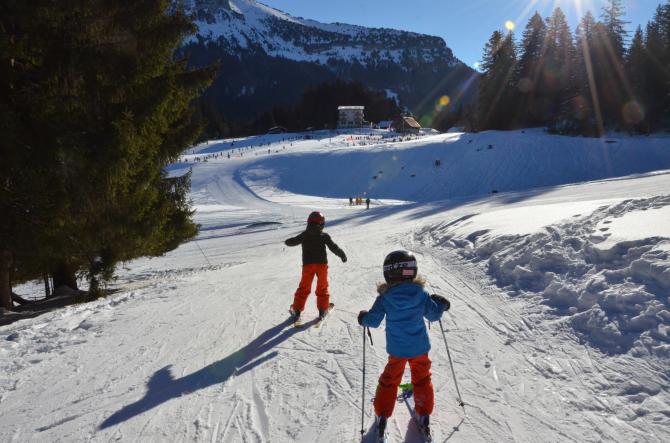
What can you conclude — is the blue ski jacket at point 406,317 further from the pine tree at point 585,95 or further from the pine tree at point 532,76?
the pine tree at point 532,76

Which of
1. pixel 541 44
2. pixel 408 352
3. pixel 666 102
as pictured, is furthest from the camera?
pixel 541 44

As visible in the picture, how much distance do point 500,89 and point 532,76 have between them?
13.2 ft

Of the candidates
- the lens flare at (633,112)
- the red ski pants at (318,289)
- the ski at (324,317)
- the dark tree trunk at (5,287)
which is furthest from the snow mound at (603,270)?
the lens flare at (633,112)

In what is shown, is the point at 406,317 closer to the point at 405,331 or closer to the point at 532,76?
the point at 405,331

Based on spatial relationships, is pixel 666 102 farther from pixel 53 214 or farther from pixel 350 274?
pixel 53 214

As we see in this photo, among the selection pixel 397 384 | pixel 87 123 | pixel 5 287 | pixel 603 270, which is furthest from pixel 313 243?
pixel 5 287

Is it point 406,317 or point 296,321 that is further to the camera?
point 296,321

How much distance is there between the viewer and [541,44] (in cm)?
5303

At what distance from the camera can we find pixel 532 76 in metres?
52.3

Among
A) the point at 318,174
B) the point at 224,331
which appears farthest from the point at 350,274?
the point at 318,174

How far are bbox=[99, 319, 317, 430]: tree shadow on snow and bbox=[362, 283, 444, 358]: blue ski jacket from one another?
214 centimetres

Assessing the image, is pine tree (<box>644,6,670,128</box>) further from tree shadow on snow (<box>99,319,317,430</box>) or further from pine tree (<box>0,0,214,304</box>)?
tree shadow on snow (<box>99,319,317,430</box>)

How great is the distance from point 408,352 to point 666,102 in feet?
163

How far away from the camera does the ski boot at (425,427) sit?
3664 millimetres
